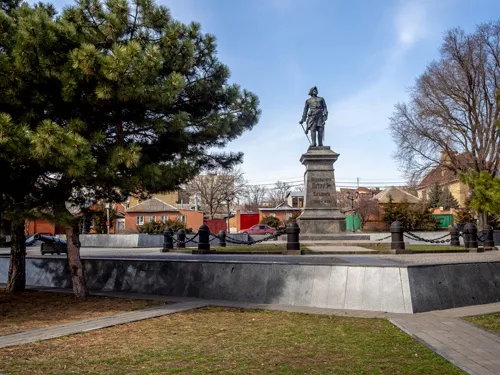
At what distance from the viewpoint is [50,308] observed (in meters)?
8.65

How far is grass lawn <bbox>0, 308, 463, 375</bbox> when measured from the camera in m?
4.65

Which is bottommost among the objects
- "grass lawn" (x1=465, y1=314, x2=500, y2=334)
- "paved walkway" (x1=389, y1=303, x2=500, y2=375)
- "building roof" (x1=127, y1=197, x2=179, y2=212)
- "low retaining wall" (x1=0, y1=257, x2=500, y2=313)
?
"grass lawn" (x1=465, y1=314, x2=500, y2=334)

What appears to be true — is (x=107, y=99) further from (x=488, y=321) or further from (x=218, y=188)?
(x=218, y=188)

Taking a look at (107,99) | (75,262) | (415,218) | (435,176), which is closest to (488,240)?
(435,176)

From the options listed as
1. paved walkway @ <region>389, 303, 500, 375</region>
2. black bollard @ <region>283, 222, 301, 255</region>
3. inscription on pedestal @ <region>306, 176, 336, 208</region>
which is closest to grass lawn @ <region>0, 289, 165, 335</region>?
paved walkway @ <region>389, 303, 500, 375</region>

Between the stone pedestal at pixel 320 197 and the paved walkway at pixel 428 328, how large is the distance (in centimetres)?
1259

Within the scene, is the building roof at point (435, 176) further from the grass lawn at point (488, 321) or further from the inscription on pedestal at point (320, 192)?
the grass lawn at point (488, 321)

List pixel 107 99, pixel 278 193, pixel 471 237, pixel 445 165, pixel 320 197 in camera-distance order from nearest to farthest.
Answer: pixel 107 99, pixel 471 237, pixel 320 197, pixel 445 165, pixel 278 193

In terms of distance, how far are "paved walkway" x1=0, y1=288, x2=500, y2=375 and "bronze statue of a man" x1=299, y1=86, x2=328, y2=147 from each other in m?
14.9

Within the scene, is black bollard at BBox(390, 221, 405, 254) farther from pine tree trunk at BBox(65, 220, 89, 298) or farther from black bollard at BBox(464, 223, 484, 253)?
pine tree trunk at BBox(65, 220, 89, 298)

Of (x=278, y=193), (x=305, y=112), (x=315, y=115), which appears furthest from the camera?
(x=278, y=193)

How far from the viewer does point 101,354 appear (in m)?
5.26

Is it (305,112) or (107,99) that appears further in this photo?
(305,112)

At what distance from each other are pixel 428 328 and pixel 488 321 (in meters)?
1.21
